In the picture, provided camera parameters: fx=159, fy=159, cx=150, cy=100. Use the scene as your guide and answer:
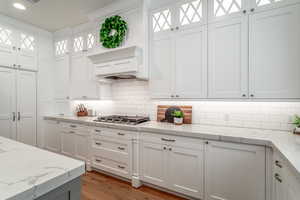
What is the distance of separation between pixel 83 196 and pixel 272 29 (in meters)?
3.11

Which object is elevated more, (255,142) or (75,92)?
(75,92)

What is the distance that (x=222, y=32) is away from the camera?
2027mm

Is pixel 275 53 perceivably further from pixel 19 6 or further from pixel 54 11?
pixel 19 6

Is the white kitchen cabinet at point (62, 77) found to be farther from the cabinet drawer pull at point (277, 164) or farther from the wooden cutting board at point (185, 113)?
the cabinet drawer pull at point (277, 164)

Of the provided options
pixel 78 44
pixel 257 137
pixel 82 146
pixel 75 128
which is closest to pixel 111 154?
pixel 82 146

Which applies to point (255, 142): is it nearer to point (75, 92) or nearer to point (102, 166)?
point (102, 166)

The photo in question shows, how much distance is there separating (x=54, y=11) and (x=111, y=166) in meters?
3.02

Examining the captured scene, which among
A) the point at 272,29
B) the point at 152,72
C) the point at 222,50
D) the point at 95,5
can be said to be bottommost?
the point at 152,72

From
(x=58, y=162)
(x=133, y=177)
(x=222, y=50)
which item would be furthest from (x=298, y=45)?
(x=133, y=177)

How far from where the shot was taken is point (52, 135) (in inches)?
141

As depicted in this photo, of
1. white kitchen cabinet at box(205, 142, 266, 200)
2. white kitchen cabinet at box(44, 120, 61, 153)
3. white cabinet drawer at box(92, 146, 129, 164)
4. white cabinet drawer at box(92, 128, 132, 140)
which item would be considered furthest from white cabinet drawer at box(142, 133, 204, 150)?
white kitchen cabinet at box(44, 120, 61, 153)

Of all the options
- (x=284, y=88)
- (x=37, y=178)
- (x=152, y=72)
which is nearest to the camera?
(x=37, y=178)

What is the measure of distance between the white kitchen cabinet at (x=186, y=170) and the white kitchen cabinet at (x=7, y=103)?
10.9ft

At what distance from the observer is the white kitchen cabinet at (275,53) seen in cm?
169
